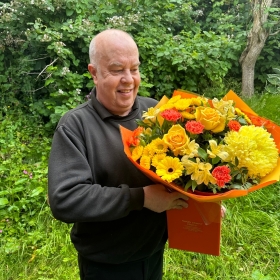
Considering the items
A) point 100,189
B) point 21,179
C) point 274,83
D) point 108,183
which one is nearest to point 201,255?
point 108,183

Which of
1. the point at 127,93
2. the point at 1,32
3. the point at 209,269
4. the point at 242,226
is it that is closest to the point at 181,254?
the point at 209,269

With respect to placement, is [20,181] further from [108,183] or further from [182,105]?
[182,105]

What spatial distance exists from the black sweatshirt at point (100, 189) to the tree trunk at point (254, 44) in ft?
14.0

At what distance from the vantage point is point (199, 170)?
0.99 meters

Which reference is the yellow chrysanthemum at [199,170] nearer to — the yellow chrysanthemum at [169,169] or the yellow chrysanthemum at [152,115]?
the yellow chrysanthemum at [169,169]

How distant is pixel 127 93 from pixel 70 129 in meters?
0.32

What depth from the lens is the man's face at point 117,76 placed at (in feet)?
4.46

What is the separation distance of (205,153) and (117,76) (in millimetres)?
577

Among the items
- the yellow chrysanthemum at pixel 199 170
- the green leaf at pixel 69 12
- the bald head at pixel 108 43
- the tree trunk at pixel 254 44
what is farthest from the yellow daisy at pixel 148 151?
the tree trunk at pixel 254 44

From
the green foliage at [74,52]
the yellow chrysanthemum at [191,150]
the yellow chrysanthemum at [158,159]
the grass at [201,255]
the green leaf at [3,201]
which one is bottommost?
the grass at [201,255]

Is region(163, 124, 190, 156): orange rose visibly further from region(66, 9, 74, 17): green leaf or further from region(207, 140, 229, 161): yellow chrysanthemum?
region(66, 9, 74, 17): green leaf

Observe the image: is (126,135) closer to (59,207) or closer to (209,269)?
(59,207)

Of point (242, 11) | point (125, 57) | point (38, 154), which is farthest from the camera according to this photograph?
point (242, 11)

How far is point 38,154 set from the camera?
12.2 feet
